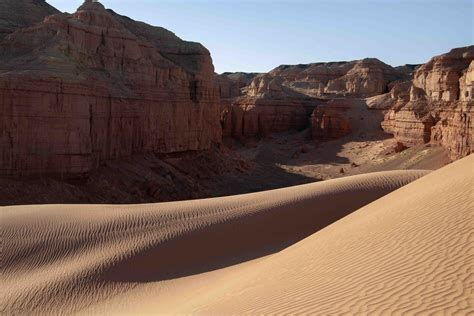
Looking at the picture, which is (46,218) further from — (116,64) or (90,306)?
(116,64)

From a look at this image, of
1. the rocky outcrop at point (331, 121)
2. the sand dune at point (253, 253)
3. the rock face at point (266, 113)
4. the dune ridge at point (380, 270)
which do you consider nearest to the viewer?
the dune ridge at point (380, 270)

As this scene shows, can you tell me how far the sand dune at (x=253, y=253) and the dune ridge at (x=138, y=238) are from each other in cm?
3

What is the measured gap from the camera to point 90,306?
34.0 ft

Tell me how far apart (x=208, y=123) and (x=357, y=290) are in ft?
87.4

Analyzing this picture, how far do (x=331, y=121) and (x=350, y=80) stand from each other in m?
15.8

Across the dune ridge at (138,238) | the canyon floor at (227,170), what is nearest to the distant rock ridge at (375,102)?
the canyon floor at (227,170)

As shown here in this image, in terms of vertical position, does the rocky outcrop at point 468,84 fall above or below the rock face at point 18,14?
below

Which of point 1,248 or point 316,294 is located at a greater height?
point 316,294

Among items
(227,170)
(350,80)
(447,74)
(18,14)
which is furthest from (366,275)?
(350,80)

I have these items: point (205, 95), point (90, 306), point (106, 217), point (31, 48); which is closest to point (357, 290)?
point (90, 306)

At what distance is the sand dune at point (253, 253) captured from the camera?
693cm

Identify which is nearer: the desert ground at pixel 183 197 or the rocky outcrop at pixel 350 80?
the desert ground at pixel 183 197

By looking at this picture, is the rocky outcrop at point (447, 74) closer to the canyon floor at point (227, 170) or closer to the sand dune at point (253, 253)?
the canyon floor at point (227, 170)

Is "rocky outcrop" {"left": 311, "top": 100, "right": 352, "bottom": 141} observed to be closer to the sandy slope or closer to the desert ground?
the desert ground
